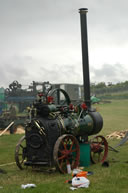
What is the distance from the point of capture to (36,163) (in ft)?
22.0

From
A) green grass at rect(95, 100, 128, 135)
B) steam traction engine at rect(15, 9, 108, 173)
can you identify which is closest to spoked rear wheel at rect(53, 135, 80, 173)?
steam traction engine at rect(15, 9, 108, 173)

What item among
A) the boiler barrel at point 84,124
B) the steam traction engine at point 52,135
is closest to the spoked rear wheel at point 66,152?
the steam traction engine at point 52,135

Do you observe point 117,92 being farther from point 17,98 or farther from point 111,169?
point 111,169

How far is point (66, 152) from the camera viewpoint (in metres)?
6.73

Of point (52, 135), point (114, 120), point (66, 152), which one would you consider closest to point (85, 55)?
point (52, 135)

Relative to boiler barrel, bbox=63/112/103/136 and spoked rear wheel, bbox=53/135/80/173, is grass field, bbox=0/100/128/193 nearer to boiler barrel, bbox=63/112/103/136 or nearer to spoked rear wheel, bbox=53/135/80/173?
spoked rear wheel, bbox=53/135/80/173

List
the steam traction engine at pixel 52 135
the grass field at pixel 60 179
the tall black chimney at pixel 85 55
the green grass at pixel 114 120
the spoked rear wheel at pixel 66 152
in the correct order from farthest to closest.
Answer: the green grass at pixel 114 120 → the tall black chimney at pixel 85 55 → the steam traction engine at pixel 52 135 → the spoked rear wheel at pixel 66 152 → the grass field at pixel 60 179

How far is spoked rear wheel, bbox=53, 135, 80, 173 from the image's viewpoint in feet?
21.1

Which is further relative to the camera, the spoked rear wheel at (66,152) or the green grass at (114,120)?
the green grass at (114,120)

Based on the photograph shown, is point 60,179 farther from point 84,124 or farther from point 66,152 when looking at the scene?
point 84,124

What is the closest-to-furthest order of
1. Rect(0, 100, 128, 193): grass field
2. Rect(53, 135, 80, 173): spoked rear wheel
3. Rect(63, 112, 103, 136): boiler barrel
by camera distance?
Rect(0, 100, 128, 193): grass field
Rect(53, 135, 80, 173): spoked rear wheel
Rect(63, 112, 103, 136): boiler barrel

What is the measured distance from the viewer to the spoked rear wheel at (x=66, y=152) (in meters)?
6.45

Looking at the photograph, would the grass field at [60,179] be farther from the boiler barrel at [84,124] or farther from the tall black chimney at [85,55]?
the tall black chimney at [85,55]

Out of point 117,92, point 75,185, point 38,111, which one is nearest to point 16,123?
point 38,111
